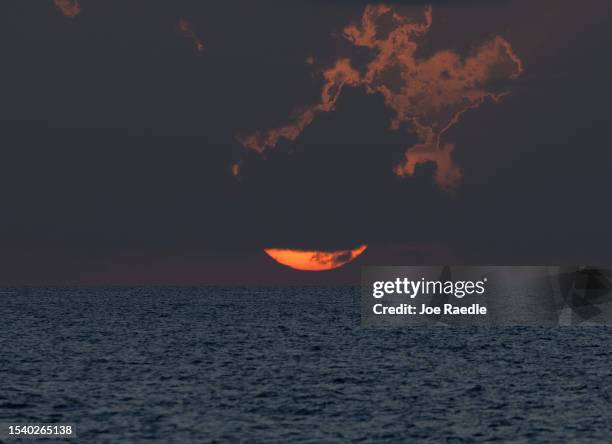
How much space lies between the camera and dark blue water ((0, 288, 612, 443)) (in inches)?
2064

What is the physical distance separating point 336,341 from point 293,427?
54.9 metres

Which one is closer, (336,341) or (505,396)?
(505,396)

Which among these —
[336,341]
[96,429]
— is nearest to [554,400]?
[96,429]

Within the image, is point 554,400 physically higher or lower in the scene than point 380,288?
lower

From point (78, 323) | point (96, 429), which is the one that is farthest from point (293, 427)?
point (78, 323)

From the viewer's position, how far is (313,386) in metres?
68.2

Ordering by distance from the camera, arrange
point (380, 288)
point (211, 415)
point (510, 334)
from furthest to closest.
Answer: point (510, 334), point (380, 288), point (211, 415)

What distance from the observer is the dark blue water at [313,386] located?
5244 cm

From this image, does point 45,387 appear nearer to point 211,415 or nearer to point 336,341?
point 211,415

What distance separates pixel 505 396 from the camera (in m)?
64.2

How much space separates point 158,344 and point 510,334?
4119cm

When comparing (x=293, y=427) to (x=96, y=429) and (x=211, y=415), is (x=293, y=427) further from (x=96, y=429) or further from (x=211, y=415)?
(x=96, y=429)

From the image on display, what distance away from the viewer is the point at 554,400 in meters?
62.8

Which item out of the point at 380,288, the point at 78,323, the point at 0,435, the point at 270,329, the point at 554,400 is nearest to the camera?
the point at 0,435
